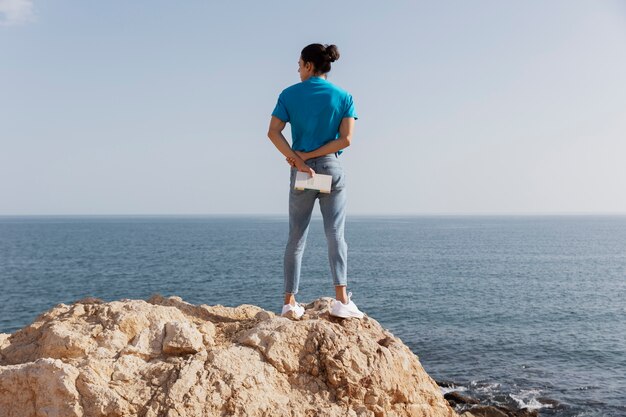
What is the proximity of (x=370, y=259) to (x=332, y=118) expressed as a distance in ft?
227

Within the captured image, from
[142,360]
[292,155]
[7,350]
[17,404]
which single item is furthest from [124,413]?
[292,155]

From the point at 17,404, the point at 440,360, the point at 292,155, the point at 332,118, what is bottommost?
the point at 440,360

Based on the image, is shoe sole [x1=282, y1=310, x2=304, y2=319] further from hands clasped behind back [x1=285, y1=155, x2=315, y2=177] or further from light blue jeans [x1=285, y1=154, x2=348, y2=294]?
hands clasped behind back [x1=285, y1=155, x2=315, y2=177]

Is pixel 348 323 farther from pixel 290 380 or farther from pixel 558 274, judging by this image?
pixel 558 274

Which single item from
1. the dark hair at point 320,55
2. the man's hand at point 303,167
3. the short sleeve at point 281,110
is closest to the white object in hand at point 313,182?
the man's hand at point 303,167

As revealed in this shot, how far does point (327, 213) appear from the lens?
24.0 ft

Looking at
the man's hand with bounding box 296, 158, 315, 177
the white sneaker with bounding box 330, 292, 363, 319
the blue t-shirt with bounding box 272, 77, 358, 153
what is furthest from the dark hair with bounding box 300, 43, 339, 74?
the white sneaker with bounding box 330, 292, 363, 319

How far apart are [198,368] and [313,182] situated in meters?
2.56

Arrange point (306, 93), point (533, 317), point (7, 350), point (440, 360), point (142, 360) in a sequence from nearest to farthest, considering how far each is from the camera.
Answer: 1. point (142, 360)
2. point (7, 350)
3. point (306, 93)
4. point (440, 360)
5. point (533, 317)

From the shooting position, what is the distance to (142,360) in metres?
5.89

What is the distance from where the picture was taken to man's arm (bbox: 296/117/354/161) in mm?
7078

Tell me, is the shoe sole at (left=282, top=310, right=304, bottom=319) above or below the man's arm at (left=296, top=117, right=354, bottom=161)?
below

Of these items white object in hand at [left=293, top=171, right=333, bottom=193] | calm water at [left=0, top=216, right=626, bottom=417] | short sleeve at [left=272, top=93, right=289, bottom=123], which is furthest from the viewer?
calm water at [left=0, top=216, right=626, bottom=417]

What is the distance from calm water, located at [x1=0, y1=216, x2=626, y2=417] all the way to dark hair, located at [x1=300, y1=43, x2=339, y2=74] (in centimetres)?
1804
